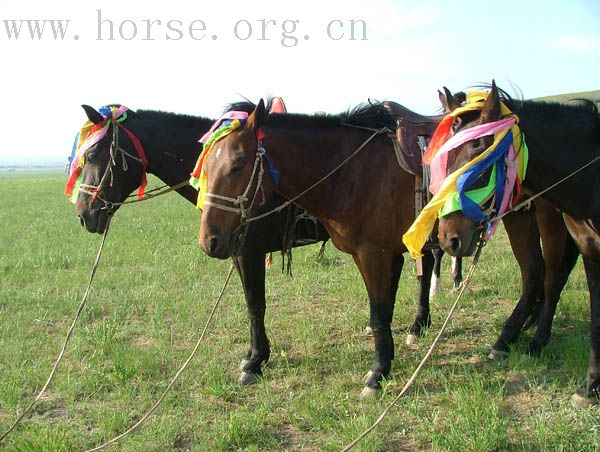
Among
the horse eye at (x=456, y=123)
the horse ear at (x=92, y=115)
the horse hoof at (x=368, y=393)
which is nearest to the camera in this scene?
the horse eye at (x=456, y=123)

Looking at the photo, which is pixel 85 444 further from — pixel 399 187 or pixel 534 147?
pixel 534 147

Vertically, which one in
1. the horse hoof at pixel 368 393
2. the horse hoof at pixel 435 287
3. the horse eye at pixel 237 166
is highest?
the horse eye at pixel 237 166

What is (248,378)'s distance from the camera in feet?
13.5

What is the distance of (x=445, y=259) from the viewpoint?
7953 millimetres

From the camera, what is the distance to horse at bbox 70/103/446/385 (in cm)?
422

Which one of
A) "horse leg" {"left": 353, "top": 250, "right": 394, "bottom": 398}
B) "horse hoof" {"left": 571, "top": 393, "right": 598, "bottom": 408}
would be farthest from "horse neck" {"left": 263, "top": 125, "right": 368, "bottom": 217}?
"horse hoof" {"left": 571, "top": 393, "right": 598, "bottom": 408}

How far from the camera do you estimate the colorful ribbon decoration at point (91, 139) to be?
4227mm

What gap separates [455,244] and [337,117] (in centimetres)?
172

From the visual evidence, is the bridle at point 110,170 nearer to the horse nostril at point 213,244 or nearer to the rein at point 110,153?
the rein at point 110,153

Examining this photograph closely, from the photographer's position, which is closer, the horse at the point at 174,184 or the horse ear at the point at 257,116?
the horse ear at the point at 257,116

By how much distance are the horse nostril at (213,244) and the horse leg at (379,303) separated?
1.24 m

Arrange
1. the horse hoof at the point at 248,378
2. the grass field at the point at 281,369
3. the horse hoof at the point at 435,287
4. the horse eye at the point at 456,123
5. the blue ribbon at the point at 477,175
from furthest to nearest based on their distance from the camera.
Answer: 1. the horse hoof at the point at 435,287
2. the horse hoof at the point at 248,378
3. the grass field at the point at 281,369
4. the horse eye at the point at 456,123
5. the blue ribbon at the point at 477,175

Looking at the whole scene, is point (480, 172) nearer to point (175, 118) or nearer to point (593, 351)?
point (593, 351)

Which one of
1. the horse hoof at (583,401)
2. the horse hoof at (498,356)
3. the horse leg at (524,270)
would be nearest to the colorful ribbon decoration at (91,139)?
the horse leg at (524,270)
